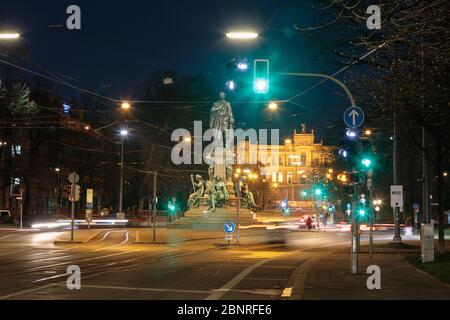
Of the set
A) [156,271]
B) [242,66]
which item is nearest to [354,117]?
[242,66]

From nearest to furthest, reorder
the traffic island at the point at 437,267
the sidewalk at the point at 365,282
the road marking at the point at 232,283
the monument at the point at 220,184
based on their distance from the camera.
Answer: the sidewalk at the point at 365,282 < the road marking at the point at 232,283 < the traffic island at the point at 437,267 < the monument at the point at 220,184

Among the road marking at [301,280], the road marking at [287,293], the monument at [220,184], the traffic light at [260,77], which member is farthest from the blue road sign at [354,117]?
the monument at [220,184]

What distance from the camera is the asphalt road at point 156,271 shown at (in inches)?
595

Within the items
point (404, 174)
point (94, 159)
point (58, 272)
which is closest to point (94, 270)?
point (58, 272)

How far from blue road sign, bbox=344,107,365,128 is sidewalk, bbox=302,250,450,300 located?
4.30 metres

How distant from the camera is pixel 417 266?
21891 millimetres

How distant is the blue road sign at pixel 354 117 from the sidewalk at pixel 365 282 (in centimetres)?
430

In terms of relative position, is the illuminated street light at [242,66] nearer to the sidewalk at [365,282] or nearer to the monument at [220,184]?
the sidewalk at [365,282]

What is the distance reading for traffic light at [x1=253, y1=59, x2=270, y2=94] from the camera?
20719 mm

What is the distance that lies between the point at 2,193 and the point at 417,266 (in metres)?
73.4

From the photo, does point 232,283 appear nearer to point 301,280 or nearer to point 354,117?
point 301,280

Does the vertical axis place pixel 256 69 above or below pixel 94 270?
above

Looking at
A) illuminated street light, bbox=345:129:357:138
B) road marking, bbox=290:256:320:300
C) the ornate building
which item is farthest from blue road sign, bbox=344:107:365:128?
the ornate building
